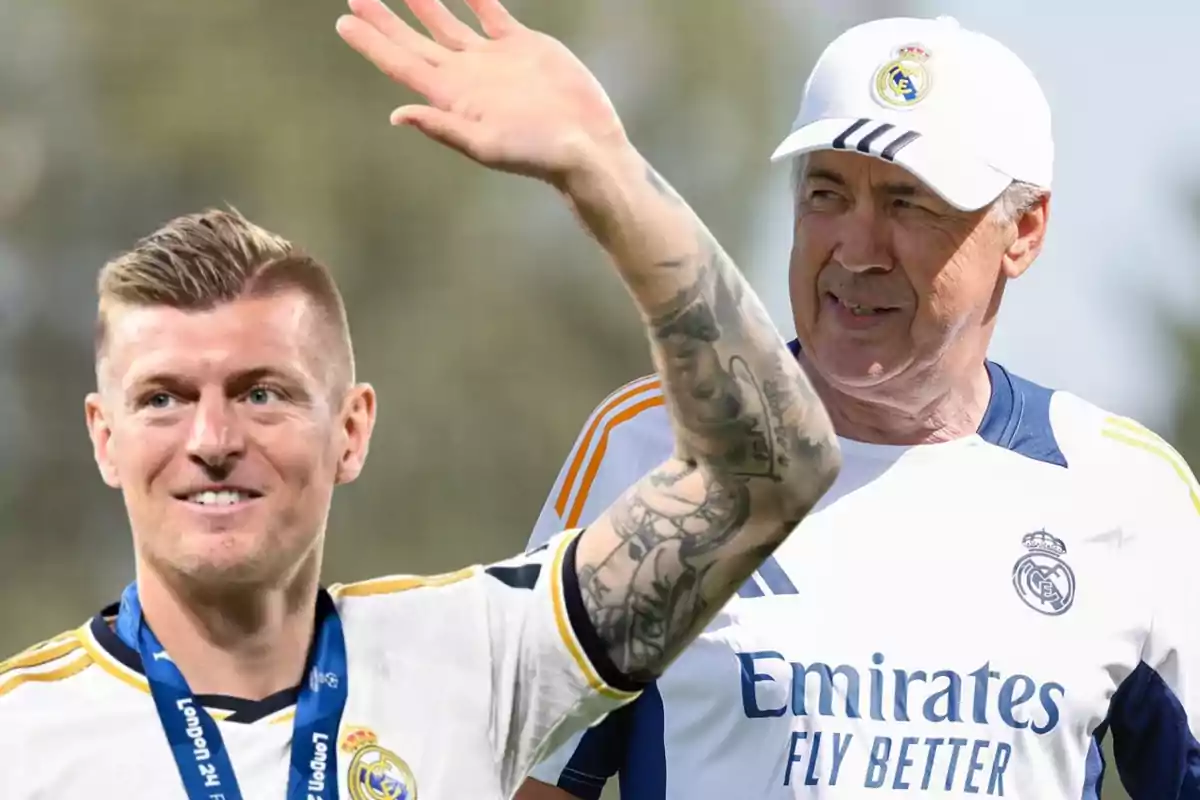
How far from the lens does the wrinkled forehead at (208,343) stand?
3426mm

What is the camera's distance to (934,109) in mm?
4625

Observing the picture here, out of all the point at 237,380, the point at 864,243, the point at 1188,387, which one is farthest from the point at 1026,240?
the point at 1188,387

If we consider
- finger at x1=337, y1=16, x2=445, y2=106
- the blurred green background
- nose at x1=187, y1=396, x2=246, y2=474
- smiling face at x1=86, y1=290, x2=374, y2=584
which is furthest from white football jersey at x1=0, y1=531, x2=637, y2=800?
the blurred green background

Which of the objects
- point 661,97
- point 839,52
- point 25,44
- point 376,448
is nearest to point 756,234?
point 661,97

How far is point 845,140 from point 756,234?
2070cm

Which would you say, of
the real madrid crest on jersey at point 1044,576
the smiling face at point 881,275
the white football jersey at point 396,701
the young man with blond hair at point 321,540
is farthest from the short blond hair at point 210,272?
the real madrid crest on jersey at point 1044,576

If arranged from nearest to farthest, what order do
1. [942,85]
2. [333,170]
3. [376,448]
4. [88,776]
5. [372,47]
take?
[372,47] → [88,776] → [942,85] → [376,448] → [333,170]

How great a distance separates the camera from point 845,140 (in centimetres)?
446

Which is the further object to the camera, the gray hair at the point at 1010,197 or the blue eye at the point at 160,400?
the gray hair at the point at 1010,197

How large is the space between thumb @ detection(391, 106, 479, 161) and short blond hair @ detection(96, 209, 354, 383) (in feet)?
1.97

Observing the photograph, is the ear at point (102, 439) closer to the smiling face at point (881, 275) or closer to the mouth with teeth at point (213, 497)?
the mouth with teeth at point (213, 497)

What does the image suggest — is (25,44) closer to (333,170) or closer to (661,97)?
(333,170)

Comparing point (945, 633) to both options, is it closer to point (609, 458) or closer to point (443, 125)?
point (609, 458)

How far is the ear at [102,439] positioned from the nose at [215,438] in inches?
6.1
